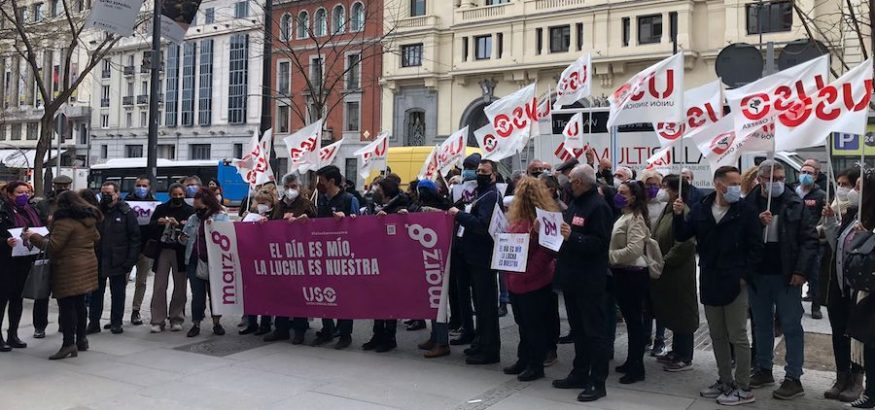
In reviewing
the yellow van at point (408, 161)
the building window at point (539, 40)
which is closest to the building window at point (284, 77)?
the building window at point (539, 40)

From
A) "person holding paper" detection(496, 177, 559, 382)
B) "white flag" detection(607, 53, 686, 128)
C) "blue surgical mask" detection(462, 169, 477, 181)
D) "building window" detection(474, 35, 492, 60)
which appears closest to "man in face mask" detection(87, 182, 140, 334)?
"blue surgical mask" detection(462, 169, 477, 181)

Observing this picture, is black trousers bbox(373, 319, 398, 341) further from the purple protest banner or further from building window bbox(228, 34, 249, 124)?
building window bbox(228, 34, 249, 124)

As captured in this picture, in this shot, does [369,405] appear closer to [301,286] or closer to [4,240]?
[301,286]

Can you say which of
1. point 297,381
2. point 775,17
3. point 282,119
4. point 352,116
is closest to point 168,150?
point 282,119

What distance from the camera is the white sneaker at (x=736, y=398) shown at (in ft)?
20.3

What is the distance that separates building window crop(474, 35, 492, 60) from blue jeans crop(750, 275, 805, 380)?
38495 millimetres

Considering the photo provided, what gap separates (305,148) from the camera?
11469 millimetres

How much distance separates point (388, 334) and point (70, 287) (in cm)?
343

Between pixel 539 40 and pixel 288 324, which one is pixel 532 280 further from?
pixel 539 40

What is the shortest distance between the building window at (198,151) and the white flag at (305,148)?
159 feet

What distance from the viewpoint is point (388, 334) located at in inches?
331

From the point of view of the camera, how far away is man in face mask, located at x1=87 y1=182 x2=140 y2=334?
917 centimetres

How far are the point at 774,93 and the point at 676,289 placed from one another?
2.02m

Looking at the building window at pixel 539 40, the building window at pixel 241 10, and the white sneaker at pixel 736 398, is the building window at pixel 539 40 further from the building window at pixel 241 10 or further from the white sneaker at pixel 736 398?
the white sneaker at pixel 736 398
